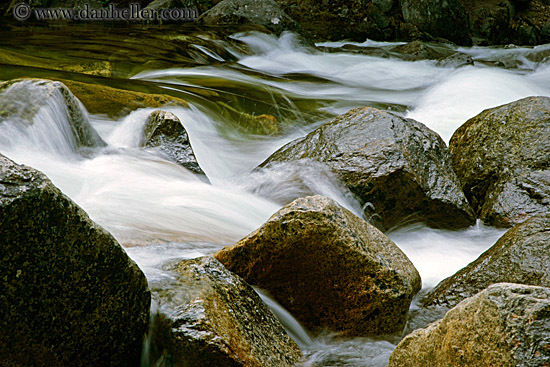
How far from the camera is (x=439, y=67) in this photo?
36.7 feet

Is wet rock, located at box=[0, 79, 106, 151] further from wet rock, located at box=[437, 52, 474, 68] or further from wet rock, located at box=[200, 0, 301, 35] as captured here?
→ wet rock, located at box=[200, 0, 301, 35]

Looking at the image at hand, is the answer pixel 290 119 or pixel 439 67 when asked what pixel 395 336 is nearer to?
pixel 290 119

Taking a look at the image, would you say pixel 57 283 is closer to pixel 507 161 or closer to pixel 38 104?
pixel 38 104

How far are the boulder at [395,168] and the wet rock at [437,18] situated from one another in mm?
11824

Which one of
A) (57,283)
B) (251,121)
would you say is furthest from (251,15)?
(57,283)

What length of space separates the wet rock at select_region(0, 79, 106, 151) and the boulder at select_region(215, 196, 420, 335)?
7.43ft

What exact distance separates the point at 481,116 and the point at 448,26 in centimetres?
1155

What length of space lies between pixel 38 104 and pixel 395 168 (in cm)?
284

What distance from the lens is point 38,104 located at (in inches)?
185

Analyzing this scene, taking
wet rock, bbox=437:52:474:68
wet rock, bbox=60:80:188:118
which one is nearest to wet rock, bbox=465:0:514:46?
wet rock, bbox=437:52:474:68

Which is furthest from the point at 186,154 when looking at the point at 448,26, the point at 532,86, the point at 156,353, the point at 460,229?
the point at 448,26

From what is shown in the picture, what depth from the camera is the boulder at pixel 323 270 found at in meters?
3.19

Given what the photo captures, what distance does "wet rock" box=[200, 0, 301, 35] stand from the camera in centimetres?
1339

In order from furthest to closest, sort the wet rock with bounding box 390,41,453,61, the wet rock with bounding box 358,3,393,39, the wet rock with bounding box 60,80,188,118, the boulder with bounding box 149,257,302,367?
the wet rock with bounding box 358,3,393,39 → the wet rock with bounding box 390,41,453,61 → the wet rock with bounding box 60,80,188,118 → the boulder with bounding box 149,257,302,367
